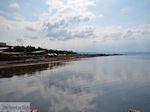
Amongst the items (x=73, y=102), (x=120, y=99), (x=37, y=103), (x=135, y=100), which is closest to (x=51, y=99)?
(x=37, y=103)

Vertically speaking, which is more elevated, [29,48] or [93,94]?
[29,48]

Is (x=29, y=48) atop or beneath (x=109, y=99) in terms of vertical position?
atop

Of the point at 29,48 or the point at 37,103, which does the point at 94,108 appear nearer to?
the point at 37,103

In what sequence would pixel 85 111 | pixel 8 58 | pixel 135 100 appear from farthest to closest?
1. pixel 8 58
2. pixel 135 100
3. pixel 85 111

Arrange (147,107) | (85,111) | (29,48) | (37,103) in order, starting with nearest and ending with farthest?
1. (85,111)
2. (147,107)
3. (37,103)
4. (29,48)

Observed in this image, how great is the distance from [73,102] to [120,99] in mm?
4582

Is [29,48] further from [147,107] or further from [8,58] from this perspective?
[147,107]

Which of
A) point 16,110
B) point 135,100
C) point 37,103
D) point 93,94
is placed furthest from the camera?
point 93,94

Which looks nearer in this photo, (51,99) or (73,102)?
(73,102)

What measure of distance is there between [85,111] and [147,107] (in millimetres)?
5082

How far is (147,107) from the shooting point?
8.63 metres

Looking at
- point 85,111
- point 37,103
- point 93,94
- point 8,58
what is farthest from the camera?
point 8,58

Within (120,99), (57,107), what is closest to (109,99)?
(120,99)

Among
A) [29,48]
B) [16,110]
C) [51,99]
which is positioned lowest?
[51,99]
